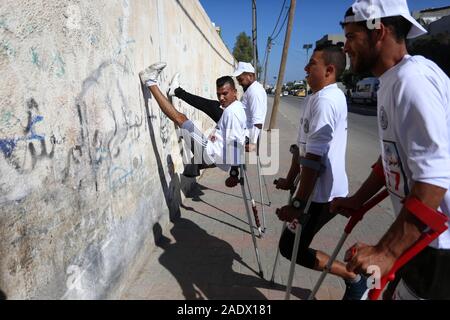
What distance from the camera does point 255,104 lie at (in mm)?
5629

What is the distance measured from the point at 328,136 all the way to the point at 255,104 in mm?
3262

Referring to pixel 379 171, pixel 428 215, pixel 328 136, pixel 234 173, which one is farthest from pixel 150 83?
pixel 428 215

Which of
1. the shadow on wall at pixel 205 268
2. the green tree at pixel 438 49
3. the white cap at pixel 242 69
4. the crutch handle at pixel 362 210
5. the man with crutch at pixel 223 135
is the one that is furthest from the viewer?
the green tree at pixel 438 49

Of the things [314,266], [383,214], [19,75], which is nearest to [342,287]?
[314,266]

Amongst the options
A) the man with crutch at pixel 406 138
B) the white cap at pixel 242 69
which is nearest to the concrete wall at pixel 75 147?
the man with crutch at pixel 406 138

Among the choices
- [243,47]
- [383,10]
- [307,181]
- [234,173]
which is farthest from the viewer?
[243,47]

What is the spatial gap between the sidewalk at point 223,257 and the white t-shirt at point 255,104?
137 centimetres

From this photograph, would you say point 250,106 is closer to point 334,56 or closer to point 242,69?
point 242,69

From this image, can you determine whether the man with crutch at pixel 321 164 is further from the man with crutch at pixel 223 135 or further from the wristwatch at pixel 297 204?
the man with crutch at pixel 223 135

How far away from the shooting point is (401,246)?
4.50 ft

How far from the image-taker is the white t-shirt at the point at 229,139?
3.73 meters

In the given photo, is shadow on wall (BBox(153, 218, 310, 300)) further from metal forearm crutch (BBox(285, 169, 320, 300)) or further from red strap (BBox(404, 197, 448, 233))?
red strap (BBox(404, 197, 448, 233))

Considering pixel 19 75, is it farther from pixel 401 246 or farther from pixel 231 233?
pixel 231 233

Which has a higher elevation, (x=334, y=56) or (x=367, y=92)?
(x=334, y=56)
